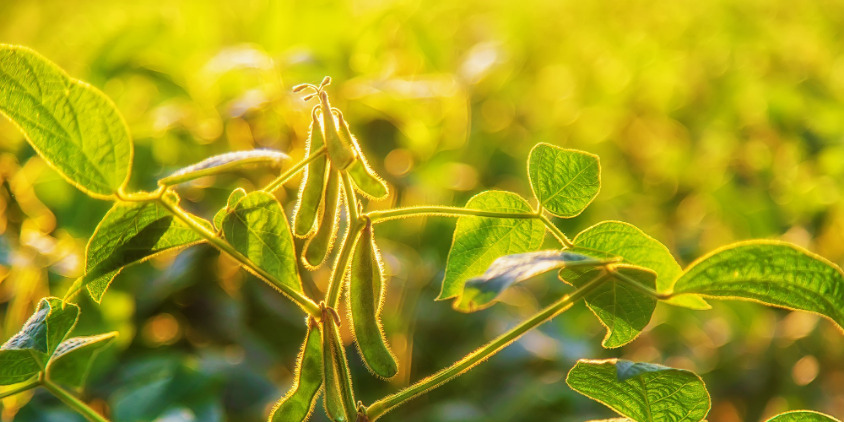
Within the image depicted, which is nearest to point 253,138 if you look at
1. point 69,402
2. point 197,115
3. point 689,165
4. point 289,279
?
point 197,115

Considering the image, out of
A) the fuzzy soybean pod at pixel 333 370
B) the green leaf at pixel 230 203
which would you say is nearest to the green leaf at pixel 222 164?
the green leaf at pixel 230 203

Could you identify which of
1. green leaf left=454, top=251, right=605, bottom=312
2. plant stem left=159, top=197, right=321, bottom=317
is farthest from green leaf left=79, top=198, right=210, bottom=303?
green leaf left=454, top=251, right=605, bottom=312

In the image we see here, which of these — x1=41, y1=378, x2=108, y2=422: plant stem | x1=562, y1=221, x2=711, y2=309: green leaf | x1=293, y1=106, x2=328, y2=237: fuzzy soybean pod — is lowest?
x1=41, y1=378, x2=108, y2=422: plant stem

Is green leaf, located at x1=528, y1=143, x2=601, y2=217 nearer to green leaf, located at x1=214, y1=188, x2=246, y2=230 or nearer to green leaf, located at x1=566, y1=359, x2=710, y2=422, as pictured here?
green leaf, located at x1=566, y1=359, x2=710, y2=422

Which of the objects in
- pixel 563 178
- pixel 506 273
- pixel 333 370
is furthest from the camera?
pixel 563 178

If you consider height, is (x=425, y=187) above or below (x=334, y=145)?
below

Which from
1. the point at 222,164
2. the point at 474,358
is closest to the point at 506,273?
the point at 474,358

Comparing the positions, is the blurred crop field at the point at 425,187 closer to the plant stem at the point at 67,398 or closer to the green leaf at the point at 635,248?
the plant stem at the point at 67,398

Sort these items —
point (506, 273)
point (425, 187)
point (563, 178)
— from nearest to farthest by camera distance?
point (506, 273) < point (563, 178) < point (425, 187)

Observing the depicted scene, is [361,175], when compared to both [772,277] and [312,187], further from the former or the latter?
[772,277]
